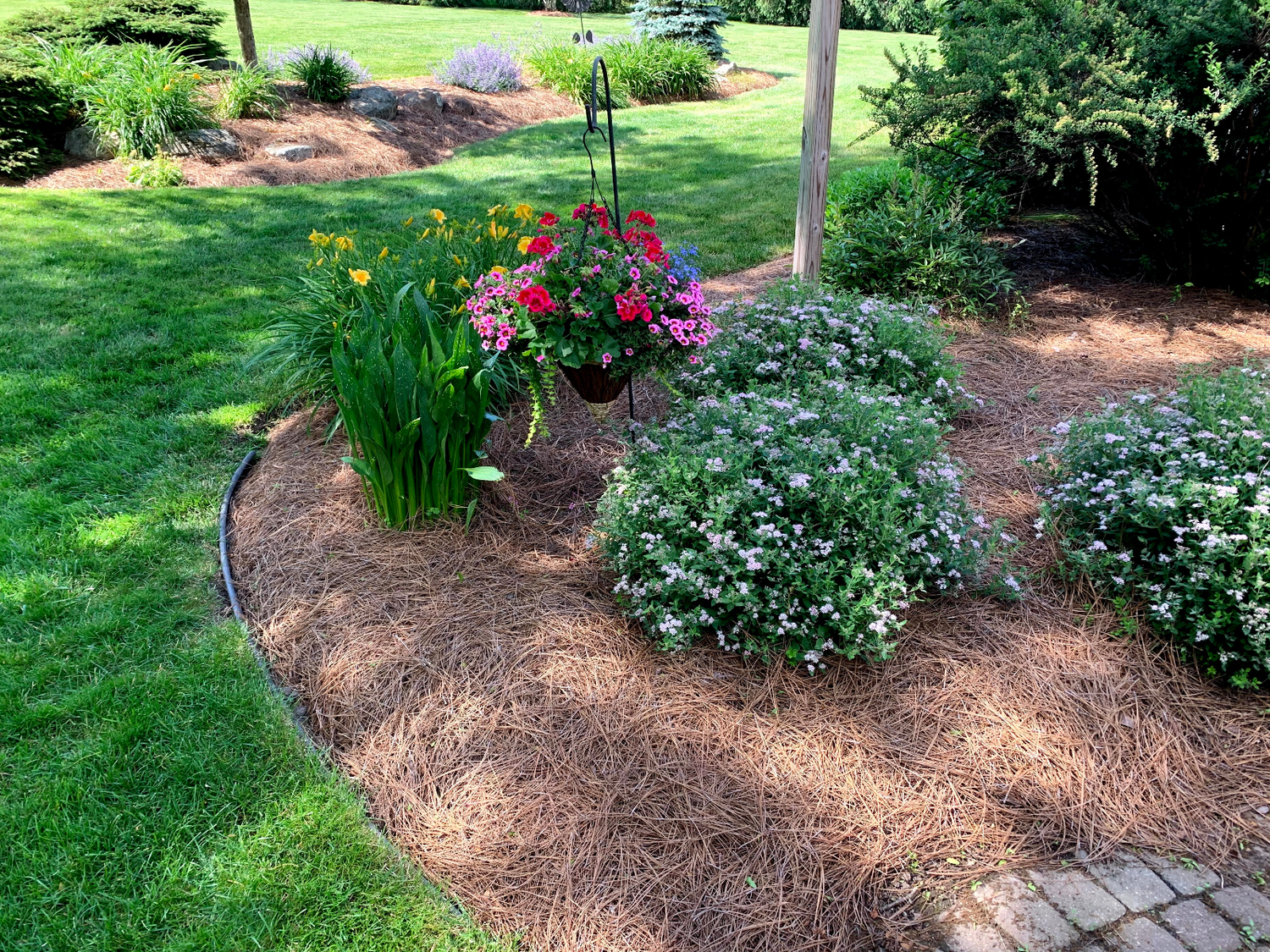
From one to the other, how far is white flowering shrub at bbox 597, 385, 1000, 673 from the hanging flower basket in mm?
336

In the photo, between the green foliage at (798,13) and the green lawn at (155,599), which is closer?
the green lawn at (155,599)

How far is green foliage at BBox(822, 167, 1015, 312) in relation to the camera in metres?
4.92

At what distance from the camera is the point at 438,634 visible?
2.81m

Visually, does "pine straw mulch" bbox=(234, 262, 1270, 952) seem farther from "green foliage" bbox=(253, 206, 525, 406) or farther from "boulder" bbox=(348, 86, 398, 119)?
"boulder" bbox=(348, 86, 398, 119)

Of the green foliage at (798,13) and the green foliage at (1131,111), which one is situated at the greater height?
the green foliage at (798,13)

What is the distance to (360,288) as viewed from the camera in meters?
4.03

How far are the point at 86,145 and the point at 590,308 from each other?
717cm

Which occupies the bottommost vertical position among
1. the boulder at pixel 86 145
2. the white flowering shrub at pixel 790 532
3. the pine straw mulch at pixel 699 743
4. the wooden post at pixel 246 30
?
the pine straw mulch at pixel 699 743

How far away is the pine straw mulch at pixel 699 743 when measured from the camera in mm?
2162

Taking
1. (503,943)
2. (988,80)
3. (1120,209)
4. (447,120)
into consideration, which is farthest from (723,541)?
(447,120)

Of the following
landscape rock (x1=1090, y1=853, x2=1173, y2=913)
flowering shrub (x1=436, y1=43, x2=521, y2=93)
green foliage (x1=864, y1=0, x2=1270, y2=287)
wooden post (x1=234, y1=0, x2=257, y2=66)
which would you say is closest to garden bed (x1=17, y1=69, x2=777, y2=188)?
flowering shrub (x1=436, y1=43, x2=521, y2=93)

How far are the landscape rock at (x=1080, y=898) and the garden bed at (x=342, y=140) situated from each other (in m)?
8.17

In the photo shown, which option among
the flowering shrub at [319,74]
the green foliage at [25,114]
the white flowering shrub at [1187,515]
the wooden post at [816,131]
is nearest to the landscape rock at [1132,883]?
the white flowering shrub at [1187,515]

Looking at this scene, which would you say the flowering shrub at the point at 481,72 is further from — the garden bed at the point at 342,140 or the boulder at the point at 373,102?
the boulder at the point at 373,102
